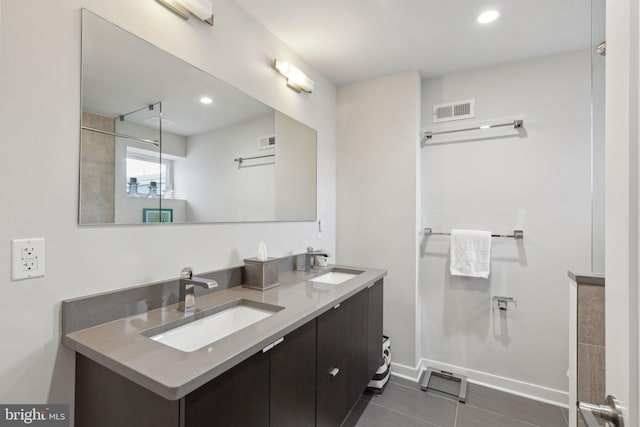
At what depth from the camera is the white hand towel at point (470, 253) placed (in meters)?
2.28

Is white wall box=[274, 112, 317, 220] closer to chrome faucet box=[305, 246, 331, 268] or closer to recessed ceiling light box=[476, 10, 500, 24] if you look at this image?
chrome faucet box=[305, 246, 331, 268]

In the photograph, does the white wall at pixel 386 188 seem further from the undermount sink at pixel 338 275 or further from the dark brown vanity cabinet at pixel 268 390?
the dark brown vanity cabinet at pixel 268 390

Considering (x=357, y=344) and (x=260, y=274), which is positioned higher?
(x=260, y=274)

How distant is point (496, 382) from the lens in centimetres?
231

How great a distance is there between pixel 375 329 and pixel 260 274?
3.12ft

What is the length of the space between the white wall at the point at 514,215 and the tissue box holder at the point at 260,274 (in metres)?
1.47

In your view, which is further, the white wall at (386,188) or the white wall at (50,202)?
the white wall at (386,188)

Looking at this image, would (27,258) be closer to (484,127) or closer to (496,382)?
(484,127)

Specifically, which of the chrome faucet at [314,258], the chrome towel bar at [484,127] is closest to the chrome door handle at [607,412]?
the chrome faucet at [314,258]

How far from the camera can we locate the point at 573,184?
6.95 feet

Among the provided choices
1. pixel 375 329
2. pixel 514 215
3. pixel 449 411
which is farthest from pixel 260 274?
pixel 514 215

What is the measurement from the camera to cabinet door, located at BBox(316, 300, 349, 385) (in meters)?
1.38

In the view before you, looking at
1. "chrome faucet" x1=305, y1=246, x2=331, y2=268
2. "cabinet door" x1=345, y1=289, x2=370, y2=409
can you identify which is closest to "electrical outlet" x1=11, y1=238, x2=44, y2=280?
"cabinet door" x1=345, y1=289, x2=370, y2=409

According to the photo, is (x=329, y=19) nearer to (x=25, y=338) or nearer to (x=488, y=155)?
(x=488, y=155)
